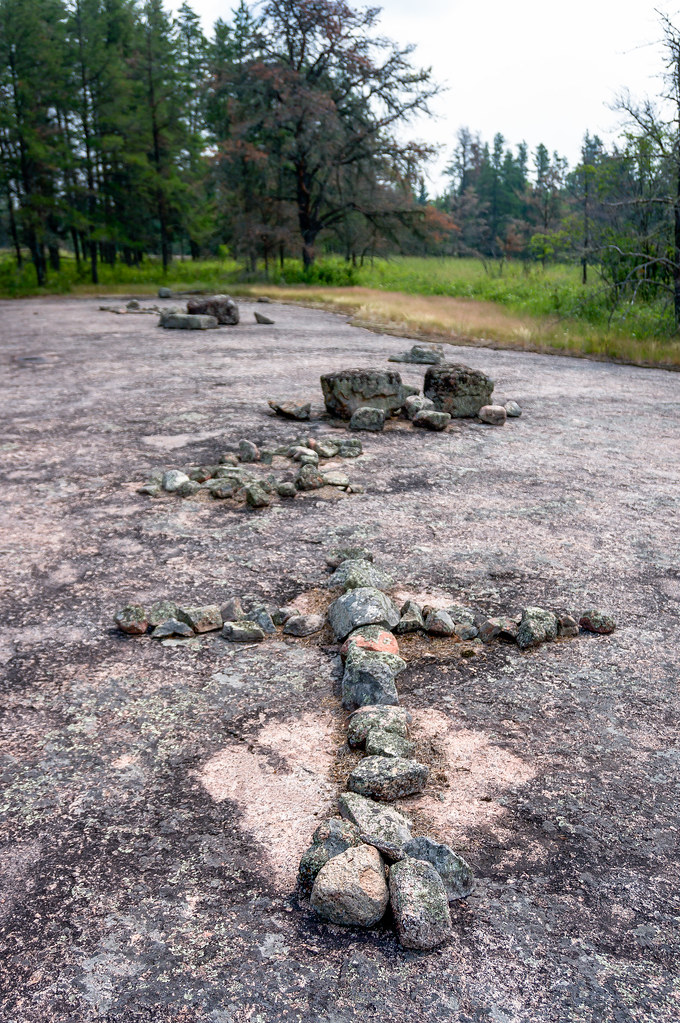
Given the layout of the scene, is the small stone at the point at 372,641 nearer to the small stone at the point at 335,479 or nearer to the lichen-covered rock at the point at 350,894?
the lichen-covered rock at the point at 350,894

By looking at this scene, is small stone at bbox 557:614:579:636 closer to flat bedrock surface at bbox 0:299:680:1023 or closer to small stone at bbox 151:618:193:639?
flat bedrock surface at bbox 0:299:680:1023

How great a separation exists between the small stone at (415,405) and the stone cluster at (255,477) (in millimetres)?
1089

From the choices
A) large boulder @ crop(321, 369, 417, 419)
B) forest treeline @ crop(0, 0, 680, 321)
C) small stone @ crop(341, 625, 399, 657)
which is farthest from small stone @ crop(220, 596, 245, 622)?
forest treeline @ crop(0, 0, 680, 321)

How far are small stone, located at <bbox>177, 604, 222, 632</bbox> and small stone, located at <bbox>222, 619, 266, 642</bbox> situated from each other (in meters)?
0.05

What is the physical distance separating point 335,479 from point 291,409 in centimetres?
173

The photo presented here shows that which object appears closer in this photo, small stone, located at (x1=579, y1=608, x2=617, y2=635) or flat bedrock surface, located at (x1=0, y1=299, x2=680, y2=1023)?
flat bedrock surface, located at (x1=0, y1=299, x2=680, y2=1023)

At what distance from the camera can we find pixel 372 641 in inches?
94.8

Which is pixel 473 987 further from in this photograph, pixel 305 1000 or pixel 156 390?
pixel 156 390

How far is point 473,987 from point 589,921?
294 mm

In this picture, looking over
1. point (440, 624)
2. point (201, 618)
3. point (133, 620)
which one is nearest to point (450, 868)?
point (440, 624)

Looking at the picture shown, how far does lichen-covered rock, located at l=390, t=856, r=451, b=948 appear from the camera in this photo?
4.53 ft

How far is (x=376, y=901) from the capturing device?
56.1 inches

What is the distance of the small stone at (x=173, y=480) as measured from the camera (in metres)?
4.04

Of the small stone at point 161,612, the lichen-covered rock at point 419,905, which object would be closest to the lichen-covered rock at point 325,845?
the lichen-covered rock at point 419,905
